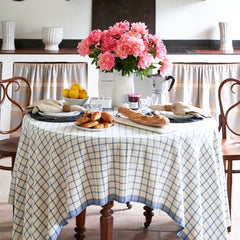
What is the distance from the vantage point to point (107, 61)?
6.91 feet

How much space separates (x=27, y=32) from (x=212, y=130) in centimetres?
303

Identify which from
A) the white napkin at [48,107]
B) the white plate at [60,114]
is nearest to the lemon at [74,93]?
the white napkin at [48,107]

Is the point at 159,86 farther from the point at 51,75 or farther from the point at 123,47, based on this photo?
the point at 51,75

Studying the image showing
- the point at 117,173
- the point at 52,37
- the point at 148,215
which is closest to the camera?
the point at 117,173

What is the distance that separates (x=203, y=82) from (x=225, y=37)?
24.2 inches

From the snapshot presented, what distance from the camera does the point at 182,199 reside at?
175cm

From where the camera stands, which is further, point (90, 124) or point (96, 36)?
point (96, 36)

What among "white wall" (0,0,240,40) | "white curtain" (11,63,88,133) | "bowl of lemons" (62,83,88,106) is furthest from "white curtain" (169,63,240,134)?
"bowl of lemons" (62,83,88,106)

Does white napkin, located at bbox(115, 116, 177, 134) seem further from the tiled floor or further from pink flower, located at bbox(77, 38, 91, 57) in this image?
the tiled floor

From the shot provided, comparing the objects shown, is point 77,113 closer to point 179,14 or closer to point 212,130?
point 212,130

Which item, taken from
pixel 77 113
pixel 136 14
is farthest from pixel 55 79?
pixel 77 113

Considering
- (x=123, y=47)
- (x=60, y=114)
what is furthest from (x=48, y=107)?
(x=123, y=47)

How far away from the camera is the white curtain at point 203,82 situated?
153 inches

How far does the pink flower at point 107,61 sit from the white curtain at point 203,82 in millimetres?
1882
